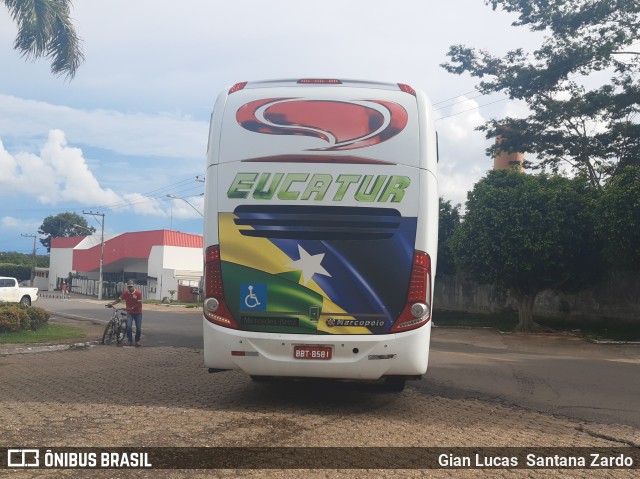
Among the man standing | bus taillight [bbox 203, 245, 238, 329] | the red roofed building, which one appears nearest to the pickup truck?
the man standing

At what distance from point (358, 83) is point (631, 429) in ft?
16.8

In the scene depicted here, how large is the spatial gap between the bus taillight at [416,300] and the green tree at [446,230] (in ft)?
71.1

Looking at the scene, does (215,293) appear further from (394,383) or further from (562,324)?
(562,324)

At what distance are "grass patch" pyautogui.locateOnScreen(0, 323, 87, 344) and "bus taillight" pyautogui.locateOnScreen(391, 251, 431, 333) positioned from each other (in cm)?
1101

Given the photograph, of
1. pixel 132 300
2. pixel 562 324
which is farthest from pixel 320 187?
pixel 562 324

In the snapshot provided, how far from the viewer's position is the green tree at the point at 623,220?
56.4 ft

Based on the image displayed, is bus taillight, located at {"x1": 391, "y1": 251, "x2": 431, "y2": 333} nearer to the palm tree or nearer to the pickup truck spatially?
the palm tree

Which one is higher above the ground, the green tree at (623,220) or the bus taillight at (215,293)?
the green tree at (623,220)

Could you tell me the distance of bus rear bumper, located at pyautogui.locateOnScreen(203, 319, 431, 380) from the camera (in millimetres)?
6348

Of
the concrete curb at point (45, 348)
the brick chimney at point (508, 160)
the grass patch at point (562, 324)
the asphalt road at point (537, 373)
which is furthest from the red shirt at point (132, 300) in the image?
the brick chimney at point (508, 160)

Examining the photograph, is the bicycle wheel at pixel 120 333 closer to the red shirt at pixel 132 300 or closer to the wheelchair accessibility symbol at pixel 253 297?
the red shirt at pixel 132 300

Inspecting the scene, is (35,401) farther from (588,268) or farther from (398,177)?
(588,268)

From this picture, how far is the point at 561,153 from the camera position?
26.1 m

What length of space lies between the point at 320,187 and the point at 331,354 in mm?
1822
